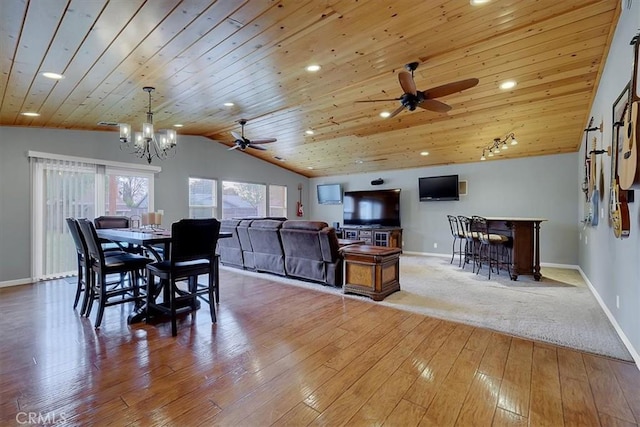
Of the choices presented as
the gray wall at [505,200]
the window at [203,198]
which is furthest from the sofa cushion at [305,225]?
the gray wall at [505,200]

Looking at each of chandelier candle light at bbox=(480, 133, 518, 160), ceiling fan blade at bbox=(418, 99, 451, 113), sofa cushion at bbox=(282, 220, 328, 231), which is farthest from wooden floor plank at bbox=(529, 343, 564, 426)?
chandelier candle light at bbox=(480, 133, 518, 160)

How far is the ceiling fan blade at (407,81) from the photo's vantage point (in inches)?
113

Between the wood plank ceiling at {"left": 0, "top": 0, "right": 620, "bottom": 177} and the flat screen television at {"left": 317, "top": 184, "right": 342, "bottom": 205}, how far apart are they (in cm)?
387

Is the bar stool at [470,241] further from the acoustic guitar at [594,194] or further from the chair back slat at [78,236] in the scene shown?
the chair back slat at [78,236]

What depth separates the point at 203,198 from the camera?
24.4ft

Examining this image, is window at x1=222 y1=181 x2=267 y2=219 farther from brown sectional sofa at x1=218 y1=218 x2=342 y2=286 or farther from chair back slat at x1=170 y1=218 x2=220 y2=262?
chair back slat at x1=170 y1=218 x2=220 y2=262

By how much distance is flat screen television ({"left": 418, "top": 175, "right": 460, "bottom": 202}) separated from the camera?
7.30 metres

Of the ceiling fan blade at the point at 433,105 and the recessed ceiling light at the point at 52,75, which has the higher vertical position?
the recessed ceiling light at the point at 52,75

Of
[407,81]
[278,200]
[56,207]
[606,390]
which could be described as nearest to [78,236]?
[56,207]

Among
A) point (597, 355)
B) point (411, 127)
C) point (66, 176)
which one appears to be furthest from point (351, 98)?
point (66, 176)

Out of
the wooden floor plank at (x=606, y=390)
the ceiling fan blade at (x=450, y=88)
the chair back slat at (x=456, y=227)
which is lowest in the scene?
the wooden floor plank at (x=606, y=390)

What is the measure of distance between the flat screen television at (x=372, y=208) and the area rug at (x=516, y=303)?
2773 mm

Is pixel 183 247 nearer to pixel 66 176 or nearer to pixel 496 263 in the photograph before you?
pixel 66 176

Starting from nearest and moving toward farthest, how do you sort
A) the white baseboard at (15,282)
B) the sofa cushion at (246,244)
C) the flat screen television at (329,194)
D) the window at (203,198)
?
the white baseboard at (15,282)
the sofa cushion at (246,244)
the window at (203,198)
the flat screen television at (329,194)
